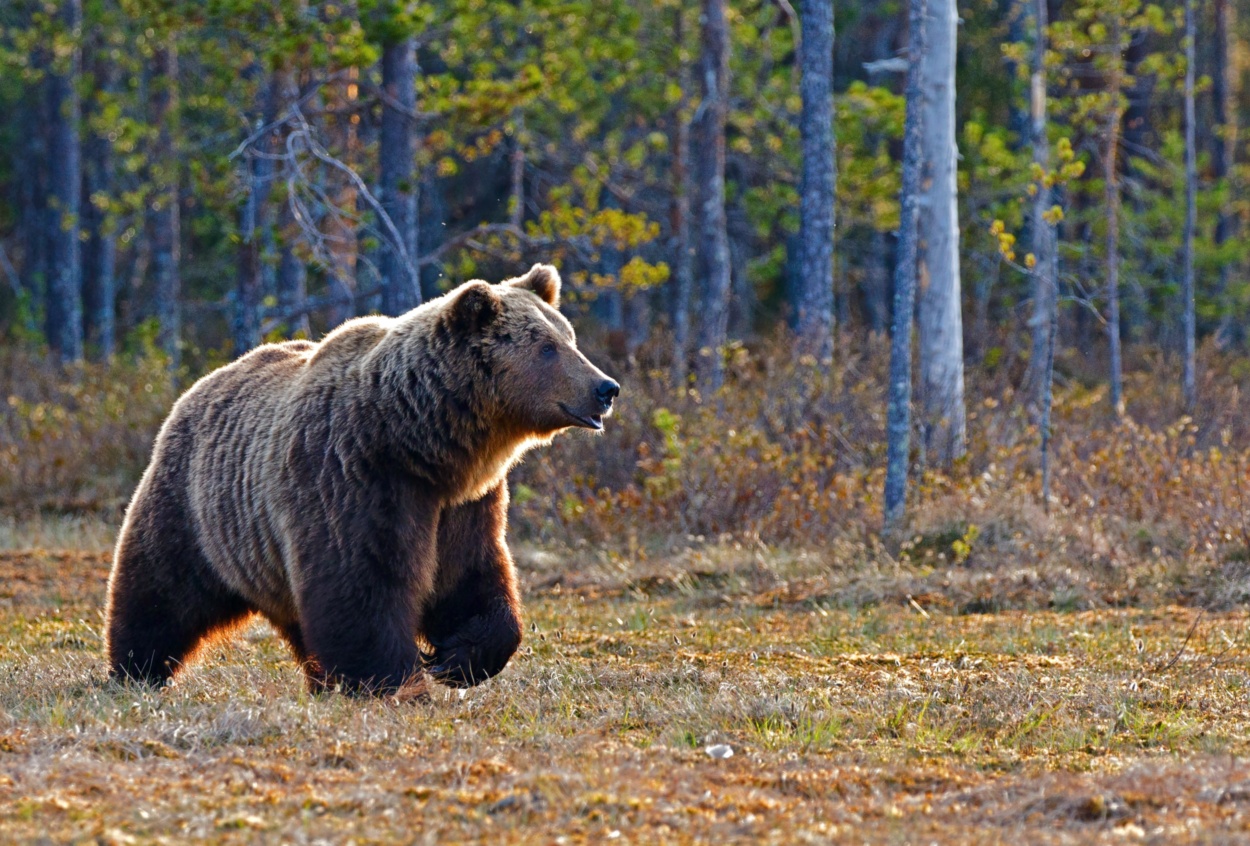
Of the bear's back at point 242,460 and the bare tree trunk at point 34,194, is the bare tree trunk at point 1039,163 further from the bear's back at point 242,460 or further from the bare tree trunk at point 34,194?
the bare tree trunk at point 34,194

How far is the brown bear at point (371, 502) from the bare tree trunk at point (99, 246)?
1691 centimetres

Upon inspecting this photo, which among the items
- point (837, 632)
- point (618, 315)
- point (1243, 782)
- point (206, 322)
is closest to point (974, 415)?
point (837, 632)

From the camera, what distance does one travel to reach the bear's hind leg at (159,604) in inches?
267

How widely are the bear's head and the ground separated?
3.78 ft

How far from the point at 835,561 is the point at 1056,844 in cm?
631

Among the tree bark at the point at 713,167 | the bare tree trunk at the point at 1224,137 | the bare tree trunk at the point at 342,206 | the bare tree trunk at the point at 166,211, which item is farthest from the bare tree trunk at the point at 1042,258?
the bare tree trunk at the point at 1224,137

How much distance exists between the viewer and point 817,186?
51.4 ft

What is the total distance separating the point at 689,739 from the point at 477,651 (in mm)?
1225

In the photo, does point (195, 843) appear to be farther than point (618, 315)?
No

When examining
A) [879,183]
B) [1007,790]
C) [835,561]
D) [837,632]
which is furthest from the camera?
[879,183]

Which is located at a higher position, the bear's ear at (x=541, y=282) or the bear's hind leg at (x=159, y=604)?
the bear's ear at (x=541, y=282)

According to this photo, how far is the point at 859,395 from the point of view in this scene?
12898 mm

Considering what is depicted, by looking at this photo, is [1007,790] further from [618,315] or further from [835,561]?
[618,315]

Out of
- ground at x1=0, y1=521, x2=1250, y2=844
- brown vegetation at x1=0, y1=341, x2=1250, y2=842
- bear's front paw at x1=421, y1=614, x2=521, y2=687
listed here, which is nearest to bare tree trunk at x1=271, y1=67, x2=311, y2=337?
brown vegetation at x1=0, y1=341, x2=1250, y2=842
